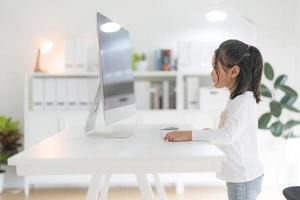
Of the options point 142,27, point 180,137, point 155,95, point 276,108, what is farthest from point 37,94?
point 180,137

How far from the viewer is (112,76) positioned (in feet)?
5.64

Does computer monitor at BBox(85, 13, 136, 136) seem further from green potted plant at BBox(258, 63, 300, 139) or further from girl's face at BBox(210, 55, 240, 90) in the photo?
green potted plant at BBox(258, 63, 300, 139)

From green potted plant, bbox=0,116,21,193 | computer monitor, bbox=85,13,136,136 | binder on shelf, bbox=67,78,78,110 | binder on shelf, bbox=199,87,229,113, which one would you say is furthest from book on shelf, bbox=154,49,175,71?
computer monitor, bbox=85,13,136,136

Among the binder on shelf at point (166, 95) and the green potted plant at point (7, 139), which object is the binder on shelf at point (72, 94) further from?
the binder on shelf at point (166, 95)

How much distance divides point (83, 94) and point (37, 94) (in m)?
0.40


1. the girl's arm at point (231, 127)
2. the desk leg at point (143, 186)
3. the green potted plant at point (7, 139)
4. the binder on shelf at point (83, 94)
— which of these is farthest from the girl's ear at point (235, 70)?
the green potted plant at point (7, 139)

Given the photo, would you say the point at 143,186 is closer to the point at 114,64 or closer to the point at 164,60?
the point at 114,64

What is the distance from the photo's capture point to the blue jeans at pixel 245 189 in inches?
60.0

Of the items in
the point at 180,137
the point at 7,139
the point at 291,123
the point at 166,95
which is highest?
the point at 166,95

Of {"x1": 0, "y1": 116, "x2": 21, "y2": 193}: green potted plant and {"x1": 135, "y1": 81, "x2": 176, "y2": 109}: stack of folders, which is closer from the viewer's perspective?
{"x1": 0, "y1": 116, "x2": 21, "y2": 193}: green potted plant

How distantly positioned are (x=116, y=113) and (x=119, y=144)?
30 cm

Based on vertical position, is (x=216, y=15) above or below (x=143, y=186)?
above

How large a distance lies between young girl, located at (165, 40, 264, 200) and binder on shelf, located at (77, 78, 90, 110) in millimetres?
2082

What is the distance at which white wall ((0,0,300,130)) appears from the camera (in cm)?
377
